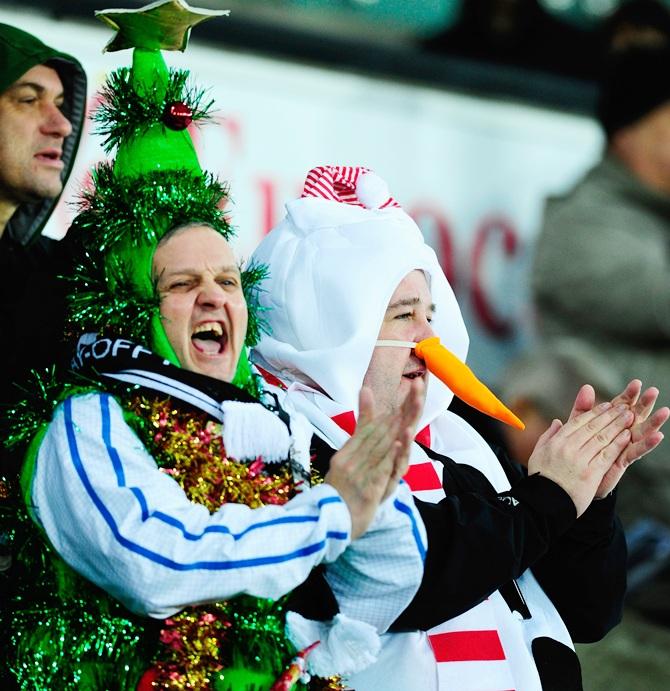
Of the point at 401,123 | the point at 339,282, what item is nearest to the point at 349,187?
the point at 339,282

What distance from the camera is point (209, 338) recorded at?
313 cm

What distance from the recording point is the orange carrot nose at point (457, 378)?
137 inches

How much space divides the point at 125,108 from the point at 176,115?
10cm

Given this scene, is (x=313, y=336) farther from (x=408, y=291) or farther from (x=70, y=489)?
(x=70, y=489)

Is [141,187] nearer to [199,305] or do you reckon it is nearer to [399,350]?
[199,305]

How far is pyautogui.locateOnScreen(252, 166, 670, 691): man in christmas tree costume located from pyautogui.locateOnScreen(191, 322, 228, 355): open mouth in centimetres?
20

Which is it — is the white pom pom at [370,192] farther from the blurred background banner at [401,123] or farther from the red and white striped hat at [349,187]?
the blurred background banner at [401,123]

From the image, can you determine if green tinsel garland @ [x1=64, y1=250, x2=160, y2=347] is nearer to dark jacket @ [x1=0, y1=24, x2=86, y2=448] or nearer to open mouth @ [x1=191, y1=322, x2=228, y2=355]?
open mouth @ [x1=191, y1=322, x2=228, y2=355]

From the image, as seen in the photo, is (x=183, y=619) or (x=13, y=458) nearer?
(x=183, y=619)

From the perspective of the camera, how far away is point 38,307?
3580mm

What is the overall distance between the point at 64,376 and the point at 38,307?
502mm

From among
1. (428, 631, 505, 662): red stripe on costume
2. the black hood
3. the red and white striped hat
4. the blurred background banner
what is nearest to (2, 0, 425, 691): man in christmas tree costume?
(428, 631, 505, 662): red stripe on costume

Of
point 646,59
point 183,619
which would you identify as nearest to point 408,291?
point 183,619

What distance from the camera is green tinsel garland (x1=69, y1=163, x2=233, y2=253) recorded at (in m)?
3.09
